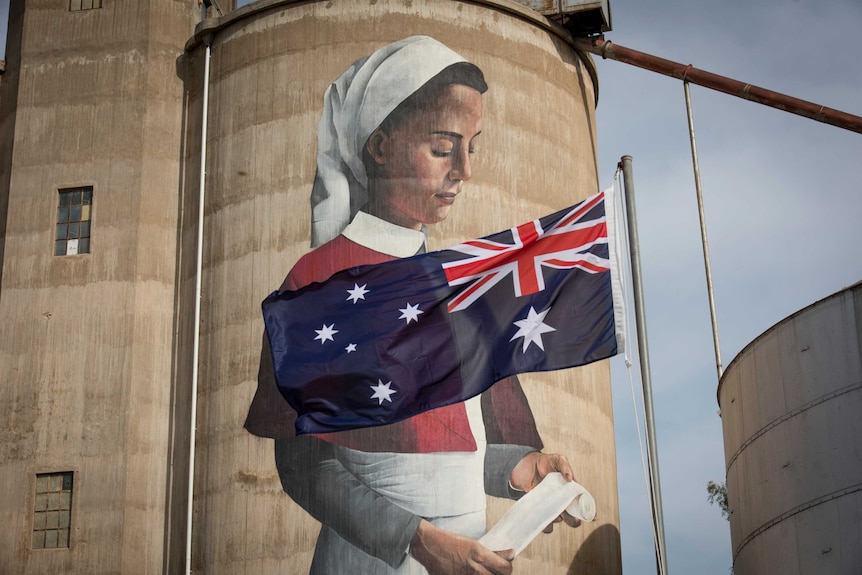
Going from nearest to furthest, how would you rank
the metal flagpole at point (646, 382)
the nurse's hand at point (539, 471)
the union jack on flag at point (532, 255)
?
the metal flagpole at point (646, 382)
the union jack on flag at point (532, 255)
the nurse's hand at point (539, 471)

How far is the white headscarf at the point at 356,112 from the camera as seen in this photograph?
37.2 metres

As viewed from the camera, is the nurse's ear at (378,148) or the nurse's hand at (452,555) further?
the nurse's ear at (378,148)

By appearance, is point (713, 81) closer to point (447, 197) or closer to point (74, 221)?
point (447, 197)

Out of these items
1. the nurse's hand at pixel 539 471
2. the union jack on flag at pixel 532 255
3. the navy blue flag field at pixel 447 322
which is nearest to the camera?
the navy blue flag field at pixel 447 322

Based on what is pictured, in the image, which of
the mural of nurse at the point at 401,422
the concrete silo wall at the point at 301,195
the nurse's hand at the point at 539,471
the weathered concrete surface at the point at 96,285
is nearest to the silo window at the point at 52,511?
the weathered concrete surface at the point at 96,285

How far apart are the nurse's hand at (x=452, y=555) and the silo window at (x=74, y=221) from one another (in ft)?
39.2

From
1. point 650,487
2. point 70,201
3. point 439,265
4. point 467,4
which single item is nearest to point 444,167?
point 467,4

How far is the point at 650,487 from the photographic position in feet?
66.4

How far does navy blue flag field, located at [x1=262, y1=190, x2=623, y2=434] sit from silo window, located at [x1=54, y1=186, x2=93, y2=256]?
15779 millimetres

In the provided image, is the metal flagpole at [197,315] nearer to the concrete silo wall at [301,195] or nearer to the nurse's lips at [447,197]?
the concrete silo wall at [301,195]

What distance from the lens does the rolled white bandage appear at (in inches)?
1366

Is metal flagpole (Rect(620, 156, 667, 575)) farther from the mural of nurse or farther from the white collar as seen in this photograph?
the white collar

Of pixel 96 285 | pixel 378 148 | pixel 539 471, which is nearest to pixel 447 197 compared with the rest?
pixel 378 148

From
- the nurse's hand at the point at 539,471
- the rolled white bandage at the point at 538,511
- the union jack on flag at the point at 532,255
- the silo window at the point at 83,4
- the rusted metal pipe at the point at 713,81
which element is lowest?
the rolled white bandage at the point at 538,511
